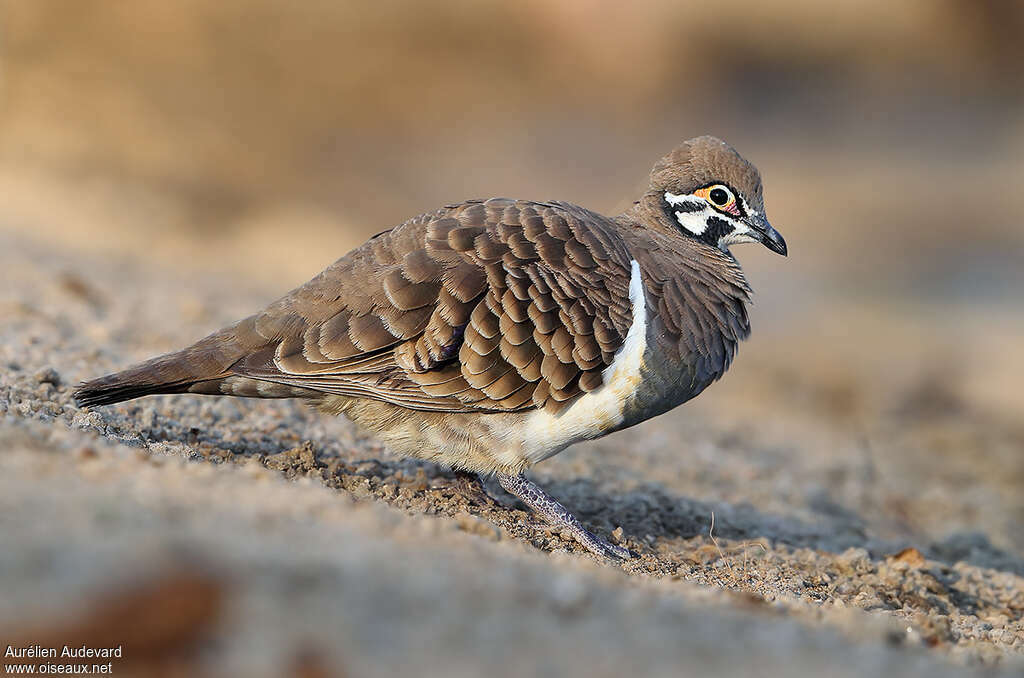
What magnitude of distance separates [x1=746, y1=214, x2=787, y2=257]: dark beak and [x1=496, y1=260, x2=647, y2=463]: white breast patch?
4.02ft


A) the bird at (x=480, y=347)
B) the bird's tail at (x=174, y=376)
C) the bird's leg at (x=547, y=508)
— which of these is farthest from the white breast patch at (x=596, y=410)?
the bird's tail at (x=174, y=376)

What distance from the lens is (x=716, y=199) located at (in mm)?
5688

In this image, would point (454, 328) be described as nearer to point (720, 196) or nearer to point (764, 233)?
point (720, 196)

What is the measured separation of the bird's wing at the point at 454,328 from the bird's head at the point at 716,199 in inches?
40.9

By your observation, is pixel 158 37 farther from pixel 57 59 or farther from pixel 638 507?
pixel 638 507

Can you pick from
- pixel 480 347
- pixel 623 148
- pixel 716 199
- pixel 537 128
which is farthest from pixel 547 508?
pixel 537 128

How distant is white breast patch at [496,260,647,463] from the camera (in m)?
4.76

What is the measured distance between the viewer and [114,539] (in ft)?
Answer: 8.72

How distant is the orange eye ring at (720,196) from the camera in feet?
18.6

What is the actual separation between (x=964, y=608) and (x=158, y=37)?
18884mm

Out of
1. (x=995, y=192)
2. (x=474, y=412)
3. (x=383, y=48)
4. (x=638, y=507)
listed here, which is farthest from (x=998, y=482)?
(x=383, y=48)

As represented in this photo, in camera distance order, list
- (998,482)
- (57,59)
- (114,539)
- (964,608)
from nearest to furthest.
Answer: (114,539) < (964,608) < (998,482) < (57,59)

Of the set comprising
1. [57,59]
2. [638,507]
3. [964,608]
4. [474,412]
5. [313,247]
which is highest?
[57,59]

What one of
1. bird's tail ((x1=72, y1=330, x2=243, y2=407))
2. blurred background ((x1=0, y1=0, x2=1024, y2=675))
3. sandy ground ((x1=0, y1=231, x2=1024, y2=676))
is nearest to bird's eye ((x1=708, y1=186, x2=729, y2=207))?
sandy ground ((x1=0, y1=231, x2=1024, y2=676))
